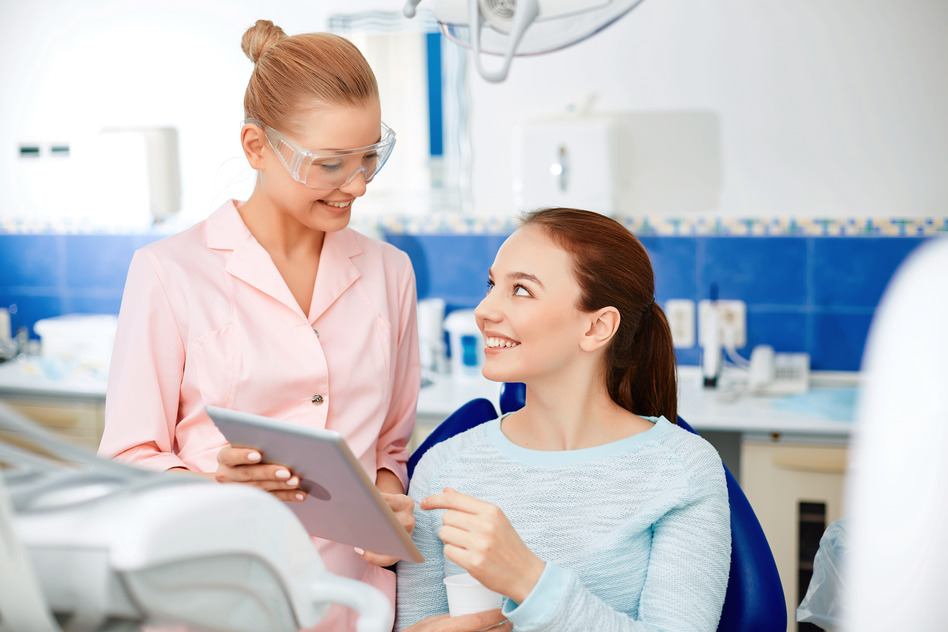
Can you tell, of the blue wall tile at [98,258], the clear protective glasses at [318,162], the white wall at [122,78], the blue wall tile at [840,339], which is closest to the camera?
the clear protective glasses at [318,162]

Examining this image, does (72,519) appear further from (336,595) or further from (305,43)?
(305,43)

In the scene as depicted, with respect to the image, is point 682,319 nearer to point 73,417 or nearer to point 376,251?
point 376,251

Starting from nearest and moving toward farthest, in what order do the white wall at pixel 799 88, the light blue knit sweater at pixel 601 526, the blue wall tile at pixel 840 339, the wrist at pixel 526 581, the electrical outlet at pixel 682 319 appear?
the wrist at pixel 526 581, the light blue knit sweater at pixel 601 526, the white wall at pixel 799 88, the blue wall tile at pixel 840 339, the electrical outlet at pixel 682 319

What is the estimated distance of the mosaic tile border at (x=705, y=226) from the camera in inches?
125

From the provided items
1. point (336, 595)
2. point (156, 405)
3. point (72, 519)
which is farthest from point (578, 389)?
point (72, 519)

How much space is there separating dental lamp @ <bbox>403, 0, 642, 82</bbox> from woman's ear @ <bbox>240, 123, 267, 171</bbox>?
320mm

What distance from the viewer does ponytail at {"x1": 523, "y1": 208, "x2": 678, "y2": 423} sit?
4.95ft

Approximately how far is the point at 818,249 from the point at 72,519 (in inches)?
123

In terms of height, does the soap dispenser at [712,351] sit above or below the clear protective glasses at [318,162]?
below

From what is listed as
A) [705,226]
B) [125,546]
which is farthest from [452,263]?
[125,546]

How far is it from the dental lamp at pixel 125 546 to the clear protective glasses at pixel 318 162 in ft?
2.73

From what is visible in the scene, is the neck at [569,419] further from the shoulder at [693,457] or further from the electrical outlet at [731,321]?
the electrical outlet at [731,321]

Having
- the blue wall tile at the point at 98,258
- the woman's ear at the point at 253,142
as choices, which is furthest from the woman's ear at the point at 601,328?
the blue wall tile at the point at 98,258

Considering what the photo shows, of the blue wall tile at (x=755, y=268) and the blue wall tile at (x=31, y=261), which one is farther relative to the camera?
the blue wall tile at (x=31, y=261)
